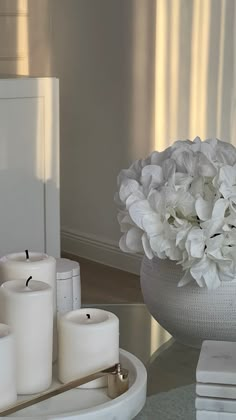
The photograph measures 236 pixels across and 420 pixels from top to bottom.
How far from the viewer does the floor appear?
12.3 feet

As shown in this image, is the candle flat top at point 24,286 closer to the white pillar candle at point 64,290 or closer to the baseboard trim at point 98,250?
the white pillar candle at point 64,290

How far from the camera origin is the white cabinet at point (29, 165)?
3074 millimetres

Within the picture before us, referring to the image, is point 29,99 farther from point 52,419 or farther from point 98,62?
point 52,419

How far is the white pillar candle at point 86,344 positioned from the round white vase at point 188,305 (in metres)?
0.21

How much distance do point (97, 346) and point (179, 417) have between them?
0.51 ft

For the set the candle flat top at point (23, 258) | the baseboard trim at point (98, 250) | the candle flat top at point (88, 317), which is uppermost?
the candle flat top at point (23, 258)

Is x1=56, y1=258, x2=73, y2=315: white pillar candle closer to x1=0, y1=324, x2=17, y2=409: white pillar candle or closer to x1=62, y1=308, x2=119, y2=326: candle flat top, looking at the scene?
x1=62, y1=308, x2=119, y2=326: candle flat top

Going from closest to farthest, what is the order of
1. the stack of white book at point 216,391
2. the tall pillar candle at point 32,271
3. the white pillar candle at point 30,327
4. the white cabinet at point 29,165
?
the stack of white book at point 216,391 < the white pillar candle at point 30,327 < the tall pillar candle at point 32,271 < the white cabinet at point 29,165

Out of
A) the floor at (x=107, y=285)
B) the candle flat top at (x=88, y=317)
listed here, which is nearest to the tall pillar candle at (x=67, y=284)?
the candle flat top at (x=88, y=317)

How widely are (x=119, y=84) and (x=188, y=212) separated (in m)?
2.85

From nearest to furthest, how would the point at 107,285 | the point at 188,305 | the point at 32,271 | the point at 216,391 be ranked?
1. the point at 216,391
2. the point at 32,271
3. the point at 188,305
4. the point at 107,285

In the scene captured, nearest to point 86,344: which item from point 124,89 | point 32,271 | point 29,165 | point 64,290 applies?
point 32,271

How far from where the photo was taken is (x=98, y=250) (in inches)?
175

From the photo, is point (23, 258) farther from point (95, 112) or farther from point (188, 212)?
point (95, 112)
